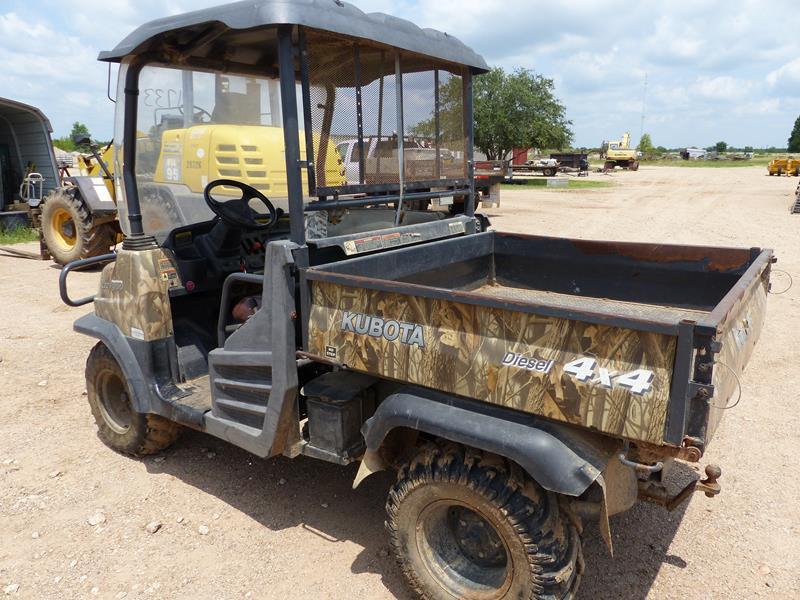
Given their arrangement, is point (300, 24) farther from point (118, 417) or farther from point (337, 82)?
point (118, 417)

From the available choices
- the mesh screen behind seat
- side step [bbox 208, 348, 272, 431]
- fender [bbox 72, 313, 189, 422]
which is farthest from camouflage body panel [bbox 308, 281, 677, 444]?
fender [bbox 72, 313, 189, 422]

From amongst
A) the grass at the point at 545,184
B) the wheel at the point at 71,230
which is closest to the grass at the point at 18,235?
the wheel at the point at 71,230

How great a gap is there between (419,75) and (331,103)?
74 centimetres

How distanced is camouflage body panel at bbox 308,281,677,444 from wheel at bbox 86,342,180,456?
1.63 meters

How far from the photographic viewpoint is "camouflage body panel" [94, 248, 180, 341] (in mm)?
3631

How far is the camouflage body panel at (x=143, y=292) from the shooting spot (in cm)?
363

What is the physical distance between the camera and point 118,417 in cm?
418

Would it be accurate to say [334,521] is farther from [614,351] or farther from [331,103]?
[331,103]

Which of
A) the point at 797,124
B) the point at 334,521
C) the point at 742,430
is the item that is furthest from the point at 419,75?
the point at 797,124

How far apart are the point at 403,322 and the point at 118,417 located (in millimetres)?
2478

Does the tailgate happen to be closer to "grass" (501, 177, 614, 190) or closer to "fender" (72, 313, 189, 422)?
"fender" (72, 313, 189, 422)

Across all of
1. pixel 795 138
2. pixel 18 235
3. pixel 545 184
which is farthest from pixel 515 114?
pixel 795 138

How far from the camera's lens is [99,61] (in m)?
3.63

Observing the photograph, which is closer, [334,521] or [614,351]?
[614,351]
